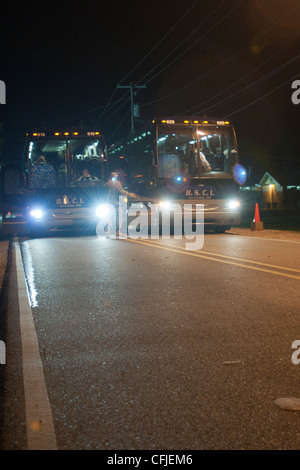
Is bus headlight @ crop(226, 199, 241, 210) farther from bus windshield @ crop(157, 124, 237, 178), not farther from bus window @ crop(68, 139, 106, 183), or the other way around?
bus window @ crop(68, 139, 106, 183)

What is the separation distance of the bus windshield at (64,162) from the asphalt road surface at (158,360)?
34.7ft

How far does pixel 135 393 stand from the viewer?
3578 millimetres

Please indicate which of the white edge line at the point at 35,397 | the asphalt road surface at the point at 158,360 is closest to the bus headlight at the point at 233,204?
the asphalt road surface at the point at 158,360

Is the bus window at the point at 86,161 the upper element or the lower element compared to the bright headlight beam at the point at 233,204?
upper

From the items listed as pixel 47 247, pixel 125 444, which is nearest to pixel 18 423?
pixel 125 444

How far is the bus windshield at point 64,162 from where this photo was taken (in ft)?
62.5

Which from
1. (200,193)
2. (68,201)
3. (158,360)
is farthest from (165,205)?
(158,360)

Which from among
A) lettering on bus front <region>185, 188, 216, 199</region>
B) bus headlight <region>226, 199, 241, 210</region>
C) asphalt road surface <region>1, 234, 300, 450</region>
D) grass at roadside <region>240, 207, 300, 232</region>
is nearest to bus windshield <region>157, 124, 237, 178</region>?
lettering on bus front <region>185, 188, 216, 199</region>

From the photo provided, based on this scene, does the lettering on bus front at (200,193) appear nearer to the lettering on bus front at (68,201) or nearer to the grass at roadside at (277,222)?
the lettering on bus front at (68,201)

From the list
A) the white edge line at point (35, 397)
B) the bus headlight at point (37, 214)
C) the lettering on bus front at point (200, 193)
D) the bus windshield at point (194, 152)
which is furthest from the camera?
the bus headlight at point (37, 214)

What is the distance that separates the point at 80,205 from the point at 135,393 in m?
15.8

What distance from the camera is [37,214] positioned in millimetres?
18641

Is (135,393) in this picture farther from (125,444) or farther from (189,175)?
(189,175)

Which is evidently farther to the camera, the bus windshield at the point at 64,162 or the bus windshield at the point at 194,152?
the bus windshield at the point at 64,162
